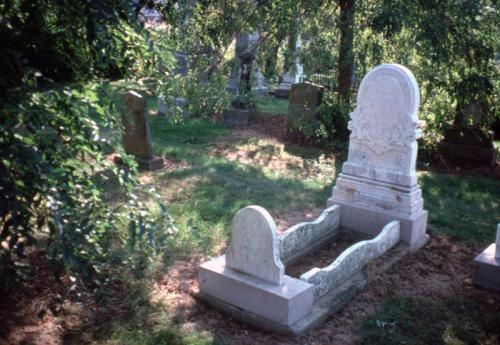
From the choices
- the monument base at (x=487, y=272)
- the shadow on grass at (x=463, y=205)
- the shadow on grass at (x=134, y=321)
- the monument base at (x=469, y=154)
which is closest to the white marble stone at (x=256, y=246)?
the shadow on grass at (x=134, y=321)

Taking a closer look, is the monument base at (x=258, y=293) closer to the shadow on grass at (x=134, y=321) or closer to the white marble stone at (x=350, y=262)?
the white marble stone at (x=350, y=262)

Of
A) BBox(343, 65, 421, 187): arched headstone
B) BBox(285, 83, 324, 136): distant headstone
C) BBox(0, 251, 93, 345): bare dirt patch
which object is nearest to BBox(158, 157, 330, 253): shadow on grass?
BBox(343, 65, 421, 187): arched headstone

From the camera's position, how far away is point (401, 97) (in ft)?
18.6

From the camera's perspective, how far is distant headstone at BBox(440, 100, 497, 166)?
32.1 feet

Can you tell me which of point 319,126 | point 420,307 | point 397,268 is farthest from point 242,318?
point 319,126

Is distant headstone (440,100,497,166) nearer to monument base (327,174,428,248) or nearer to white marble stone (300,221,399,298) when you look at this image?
monument base (327,174,428,248)

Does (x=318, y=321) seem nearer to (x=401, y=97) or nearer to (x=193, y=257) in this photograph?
A: (x=193, y=257)

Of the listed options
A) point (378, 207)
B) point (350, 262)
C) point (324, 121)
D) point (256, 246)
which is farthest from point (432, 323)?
point (324, 121)

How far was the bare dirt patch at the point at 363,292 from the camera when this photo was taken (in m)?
4.06

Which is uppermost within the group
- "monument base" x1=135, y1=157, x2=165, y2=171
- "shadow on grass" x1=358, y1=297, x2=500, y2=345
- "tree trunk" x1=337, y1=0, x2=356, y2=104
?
"tree trunk" x1=337, y1=0, x2=356, y2=104

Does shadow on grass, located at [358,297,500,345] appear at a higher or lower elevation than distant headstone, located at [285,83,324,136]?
lower

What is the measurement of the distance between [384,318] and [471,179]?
212 inches

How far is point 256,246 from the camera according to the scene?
4.17 m

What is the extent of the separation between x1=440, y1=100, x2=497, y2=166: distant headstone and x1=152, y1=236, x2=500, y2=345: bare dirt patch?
4204 millimetres
